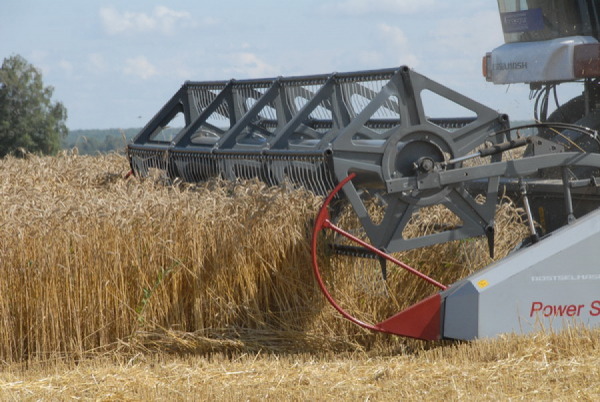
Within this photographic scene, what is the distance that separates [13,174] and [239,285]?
322cm

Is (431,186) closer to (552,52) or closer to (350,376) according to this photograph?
(350,376)

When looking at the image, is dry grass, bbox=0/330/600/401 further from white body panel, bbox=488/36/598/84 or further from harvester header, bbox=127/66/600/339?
white body panel, bbox=488/36/598/84

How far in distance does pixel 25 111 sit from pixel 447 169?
16376mm

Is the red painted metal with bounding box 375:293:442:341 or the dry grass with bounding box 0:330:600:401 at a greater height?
the red painted metal with bounding box 375:293:442:341

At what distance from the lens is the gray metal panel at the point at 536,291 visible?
3.96m

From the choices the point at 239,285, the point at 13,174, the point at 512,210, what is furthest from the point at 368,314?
the point at 13,174

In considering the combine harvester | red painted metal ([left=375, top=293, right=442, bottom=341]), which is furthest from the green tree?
red painted metal ([left=375, top=293, right=442, bottom=341])

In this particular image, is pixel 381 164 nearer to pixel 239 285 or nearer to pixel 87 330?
pixel 239 285

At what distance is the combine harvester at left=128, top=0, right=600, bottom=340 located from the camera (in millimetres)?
→ 4016

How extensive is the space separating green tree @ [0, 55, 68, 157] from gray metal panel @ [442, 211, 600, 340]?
16263mm

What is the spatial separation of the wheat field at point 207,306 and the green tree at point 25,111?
48.6ft

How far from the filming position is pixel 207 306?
4.45 metres

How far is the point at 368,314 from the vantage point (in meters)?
4.66

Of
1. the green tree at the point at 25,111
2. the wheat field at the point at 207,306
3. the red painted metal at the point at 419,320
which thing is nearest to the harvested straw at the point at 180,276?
the wheat field at the point at 207,306
